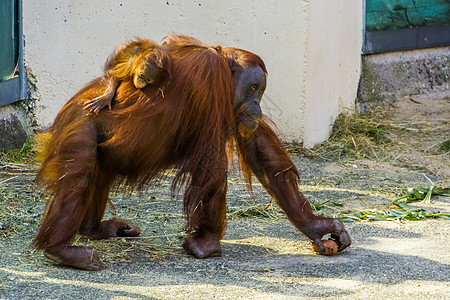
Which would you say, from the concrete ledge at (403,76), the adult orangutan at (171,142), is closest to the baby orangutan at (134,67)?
the adult orangutan at (171,142)

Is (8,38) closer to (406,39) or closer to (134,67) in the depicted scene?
(134,67)

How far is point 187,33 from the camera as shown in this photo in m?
5.51

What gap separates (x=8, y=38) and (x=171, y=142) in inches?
93.5

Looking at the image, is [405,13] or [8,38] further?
[405,13]

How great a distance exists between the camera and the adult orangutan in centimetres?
319

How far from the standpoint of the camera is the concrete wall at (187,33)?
5391mm

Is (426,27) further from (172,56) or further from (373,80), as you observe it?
(172,56)

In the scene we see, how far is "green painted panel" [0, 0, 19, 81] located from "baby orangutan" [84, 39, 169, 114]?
1.96 m

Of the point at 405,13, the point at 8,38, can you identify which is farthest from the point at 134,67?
the point at 405,13

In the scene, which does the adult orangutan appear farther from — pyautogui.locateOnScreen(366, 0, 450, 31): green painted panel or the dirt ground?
pyautogui.locateOnScreen(366, 0, 450, 31): green painted panel

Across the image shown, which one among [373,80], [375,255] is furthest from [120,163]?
[373,80]

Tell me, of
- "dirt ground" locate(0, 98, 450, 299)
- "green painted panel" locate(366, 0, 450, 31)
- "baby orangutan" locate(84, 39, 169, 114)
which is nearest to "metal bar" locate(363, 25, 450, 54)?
"green painted panel" locate(366, 0, 450, 31)

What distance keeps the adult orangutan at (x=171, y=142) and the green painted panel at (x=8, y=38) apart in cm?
194

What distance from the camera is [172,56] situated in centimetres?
337
